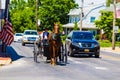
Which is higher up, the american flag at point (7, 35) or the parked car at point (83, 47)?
the american flag at point (7, 35)

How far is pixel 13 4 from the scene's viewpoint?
129 metres

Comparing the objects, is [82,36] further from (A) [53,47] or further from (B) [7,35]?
(A) [53,47]

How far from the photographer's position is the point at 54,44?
78.1 feet

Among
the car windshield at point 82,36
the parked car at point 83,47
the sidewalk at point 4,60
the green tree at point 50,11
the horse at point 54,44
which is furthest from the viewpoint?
the green tree at point 50,11

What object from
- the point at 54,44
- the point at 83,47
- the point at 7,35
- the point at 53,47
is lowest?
the point at 83,47

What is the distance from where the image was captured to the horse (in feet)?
77.4

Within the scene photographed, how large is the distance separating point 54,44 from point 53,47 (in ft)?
0.69

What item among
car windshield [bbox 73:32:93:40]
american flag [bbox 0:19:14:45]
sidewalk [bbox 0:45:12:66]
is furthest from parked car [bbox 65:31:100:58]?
sidewalk [bbox 0:45:12:66]

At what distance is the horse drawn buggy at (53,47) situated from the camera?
23625 mm

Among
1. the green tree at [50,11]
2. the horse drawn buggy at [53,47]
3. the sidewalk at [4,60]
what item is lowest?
the sidewalk at [4,60]

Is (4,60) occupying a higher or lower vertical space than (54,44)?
lower

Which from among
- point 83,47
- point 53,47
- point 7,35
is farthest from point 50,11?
point 53,47

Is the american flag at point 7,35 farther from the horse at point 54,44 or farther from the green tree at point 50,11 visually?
the green tree at point 50,11

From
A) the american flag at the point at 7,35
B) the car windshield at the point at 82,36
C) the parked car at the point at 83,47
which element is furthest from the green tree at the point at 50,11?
the american flag at the point at 7,35
